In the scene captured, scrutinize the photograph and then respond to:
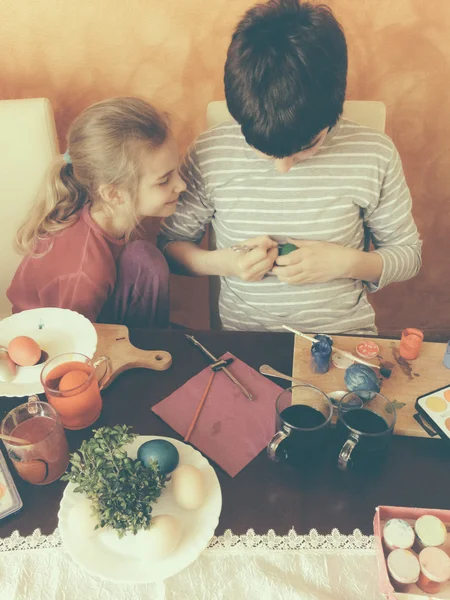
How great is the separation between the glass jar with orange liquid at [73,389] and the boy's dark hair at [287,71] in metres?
0.55

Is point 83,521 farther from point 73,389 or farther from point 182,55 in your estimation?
point 182,55

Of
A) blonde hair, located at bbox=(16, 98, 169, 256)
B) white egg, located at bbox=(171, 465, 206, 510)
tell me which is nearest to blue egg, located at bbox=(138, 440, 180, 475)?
white egg, located at bbox=(171, 465, 206, 510)

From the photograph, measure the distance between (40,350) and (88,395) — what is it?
0.61 ft

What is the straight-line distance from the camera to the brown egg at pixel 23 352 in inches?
39.0

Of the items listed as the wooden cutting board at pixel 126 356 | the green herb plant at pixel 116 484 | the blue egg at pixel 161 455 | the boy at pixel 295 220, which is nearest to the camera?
the green herb plant at pixel 116 484

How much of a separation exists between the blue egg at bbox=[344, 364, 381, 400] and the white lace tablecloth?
0.26 meters

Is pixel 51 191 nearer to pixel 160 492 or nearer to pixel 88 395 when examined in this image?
pixel 88 395

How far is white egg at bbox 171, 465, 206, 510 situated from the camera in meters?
0.77

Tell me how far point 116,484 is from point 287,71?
73 cm

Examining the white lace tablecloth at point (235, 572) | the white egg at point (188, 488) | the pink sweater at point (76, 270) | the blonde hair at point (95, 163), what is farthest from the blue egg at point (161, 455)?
the blonde hair at point (95, 163)

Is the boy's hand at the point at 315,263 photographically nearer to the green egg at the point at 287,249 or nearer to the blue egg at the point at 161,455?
the green egg at the point at 287,249

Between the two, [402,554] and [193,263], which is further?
[193,263]

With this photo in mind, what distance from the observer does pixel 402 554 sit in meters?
0.69

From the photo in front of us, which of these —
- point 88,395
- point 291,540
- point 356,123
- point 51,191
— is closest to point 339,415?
point 291,540
